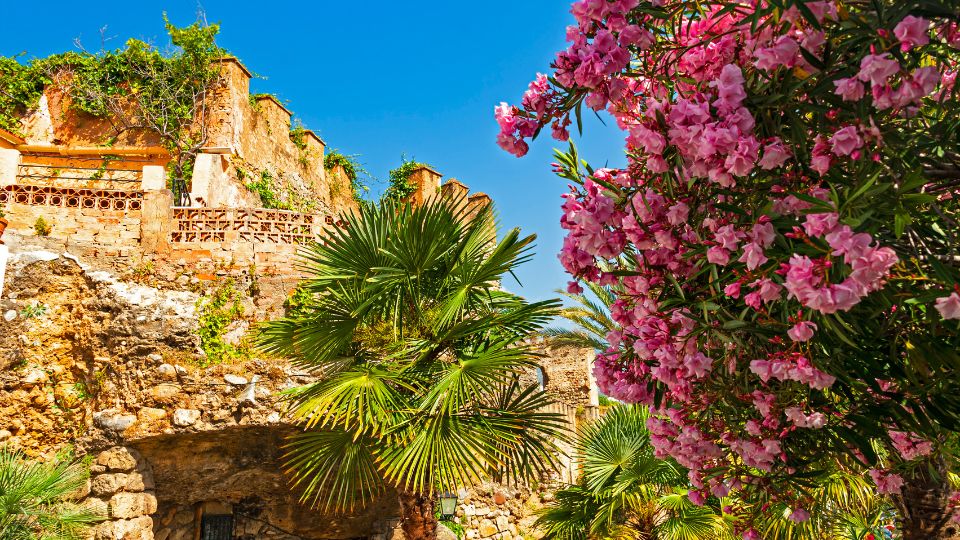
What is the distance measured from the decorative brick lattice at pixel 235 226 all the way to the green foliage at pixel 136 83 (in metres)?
6.86

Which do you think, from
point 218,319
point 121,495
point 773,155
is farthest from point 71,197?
point 773,155

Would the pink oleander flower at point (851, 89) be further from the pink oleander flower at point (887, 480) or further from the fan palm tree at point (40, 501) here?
the fan palm tree at point (40, 501)

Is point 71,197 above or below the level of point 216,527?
above

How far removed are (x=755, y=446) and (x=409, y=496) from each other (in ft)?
14.7

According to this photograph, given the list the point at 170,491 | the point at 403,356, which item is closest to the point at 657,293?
the point at 403,356

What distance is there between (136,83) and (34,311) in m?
9.74

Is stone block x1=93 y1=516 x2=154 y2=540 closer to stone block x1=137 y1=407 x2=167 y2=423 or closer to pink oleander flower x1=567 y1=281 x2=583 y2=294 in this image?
stone block x1=137 y1=407 x2=167 y2=423

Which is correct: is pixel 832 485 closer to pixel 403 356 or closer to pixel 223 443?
pixel 403 356

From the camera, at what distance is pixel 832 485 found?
7352 mm

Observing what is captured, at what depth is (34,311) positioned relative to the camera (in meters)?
9.69

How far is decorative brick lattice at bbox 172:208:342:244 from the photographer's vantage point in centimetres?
1103

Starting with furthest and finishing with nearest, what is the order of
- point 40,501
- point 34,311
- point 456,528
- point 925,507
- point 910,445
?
point 456,528, point 34,311, point 40,501, point 925,507, point 910,445

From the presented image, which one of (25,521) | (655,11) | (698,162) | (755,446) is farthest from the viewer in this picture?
(25,521)

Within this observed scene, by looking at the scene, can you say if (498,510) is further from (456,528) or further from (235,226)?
(235,226)
